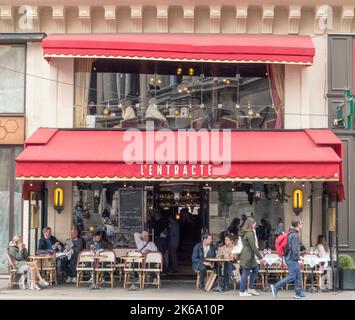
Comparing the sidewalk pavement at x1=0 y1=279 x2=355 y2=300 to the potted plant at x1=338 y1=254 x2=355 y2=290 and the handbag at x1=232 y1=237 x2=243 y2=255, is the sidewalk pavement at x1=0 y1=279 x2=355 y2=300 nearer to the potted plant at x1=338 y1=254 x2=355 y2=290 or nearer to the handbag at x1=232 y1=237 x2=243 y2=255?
the potted plant at x1=338 y1=254 x2=355 y2=290

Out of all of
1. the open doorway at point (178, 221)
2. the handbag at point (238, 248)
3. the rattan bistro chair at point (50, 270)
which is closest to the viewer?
the handbag at point (238, 248)

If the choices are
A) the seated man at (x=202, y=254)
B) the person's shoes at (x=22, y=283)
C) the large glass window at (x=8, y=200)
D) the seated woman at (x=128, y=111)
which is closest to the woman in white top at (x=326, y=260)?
the seated man at (x=202, y=254)

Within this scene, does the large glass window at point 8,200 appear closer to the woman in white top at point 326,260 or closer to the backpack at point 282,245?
the backpack at point 282,245

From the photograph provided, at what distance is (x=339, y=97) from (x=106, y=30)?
656cm

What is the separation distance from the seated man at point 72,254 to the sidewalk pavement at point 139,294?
64 cm

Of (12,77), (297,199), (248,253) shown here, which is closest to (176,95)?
(297,199)

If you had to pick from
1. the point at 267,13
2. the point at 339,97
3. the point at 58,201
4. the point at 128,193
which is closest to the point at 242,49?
the point at 267,13

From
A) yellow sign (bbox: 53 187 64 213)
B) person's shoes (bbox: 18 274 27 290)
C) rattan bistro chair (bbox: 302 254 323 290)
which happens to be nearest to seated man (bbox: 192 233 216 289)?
rattan bistro chair (bbox: 302 254 323 290)

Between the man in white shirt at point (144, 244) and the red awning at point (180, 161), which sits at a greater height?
the red awning at point (180, 161)

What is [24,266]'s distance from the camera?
18.5 metres

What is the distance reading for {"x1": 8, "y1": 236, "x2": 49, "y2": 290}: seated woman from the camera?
18391mm

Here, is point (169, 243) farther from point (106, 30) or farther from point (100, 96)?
point (106, 30)

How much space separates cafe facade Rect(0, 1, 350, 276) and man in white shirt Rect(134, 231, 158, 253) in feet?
2.73

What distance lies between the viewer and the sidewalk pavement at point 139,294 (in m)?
16.8
